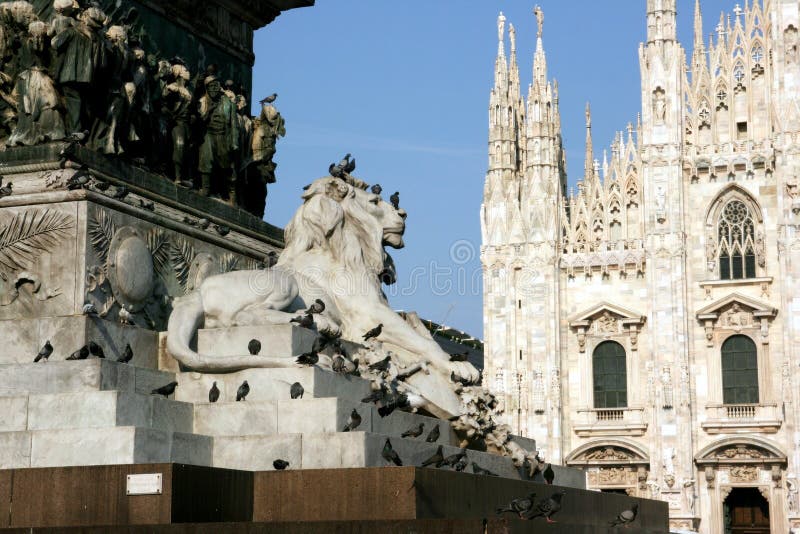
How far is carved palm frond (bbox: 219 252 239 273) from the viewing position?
9797 millimetres

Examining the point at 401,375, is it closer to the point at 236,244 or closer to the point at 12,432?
the point at 236,244

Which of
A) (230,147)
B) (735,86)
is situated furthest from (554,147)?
(230,147)

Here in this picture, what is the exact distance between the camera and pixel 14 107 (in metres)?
9.15

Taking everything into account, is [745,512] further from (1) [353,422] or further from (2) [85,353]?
(2) [85,353]

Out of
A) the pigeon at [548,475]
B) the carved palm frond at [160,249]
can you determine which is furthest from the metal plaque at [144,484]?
the pigeon at [548,475]

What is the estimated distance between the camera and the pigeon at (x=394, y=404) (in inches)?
316

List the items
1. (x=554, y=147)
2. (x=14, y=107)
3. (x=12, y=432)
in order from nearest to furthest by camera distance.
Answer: (x=12, y=432), (x=14, y=107), (x=554, y=147)

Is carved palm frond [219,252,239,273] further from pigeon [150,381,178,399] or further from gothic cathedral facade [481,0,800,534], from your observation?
gothic cathedral facade [481,0,800,534]

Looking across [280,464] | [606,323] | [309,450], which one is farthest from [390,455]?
[606,323]

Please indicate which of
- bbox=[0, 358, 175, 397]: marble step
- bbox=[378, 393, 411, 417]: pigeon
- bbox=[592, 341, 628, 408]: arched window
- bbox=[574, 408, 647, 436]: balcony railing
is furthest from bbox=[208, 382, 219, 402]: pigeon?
bbox=[592, 341, 628, 408]: arched window

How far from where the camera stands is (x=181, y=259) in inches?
368

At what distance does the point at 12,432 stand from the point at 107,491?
953mm

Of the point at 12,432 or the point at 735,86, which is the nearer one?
the point at 12,432

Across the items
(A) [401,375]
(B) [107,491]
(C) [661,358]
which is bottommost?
(B) [107,491]
